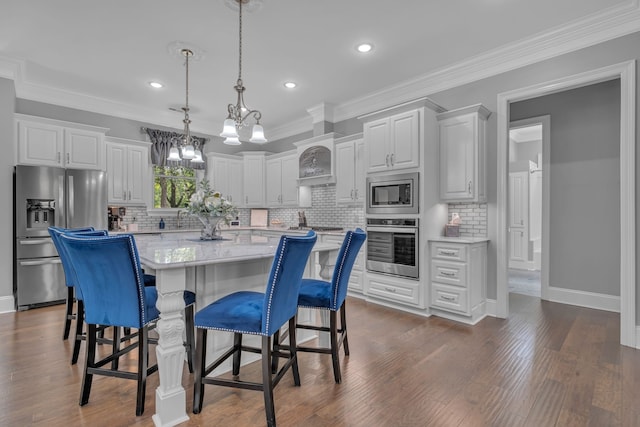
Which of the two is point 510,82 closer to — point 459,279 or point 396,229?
point 396,229

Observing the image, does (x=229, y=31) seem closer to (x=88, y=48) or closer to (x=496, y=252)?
(x=88, y=48)

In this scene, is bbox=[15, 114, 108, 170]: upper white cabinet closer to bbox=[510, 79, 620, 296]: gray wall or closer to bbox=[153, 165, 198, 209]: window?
bbox=[153, 165, 198, 209]: window

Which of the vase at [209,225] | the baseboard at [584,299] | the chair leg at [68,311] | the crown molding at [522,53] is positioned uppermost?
the crown molding at [522,53]

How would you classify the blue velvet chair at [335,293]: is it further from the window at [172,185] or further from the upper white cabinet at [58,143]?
the window at [172,185]

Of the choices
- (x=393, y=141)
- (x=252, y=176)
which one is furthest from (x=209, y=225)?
(x=252, y=176)

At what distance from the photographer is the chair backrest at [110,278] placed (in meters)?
1.65

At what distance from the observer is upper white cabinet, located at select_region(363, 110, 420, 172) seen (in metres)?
3.74

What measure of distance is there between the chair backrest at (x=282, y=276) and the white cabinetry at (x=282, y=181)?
4.13 metres

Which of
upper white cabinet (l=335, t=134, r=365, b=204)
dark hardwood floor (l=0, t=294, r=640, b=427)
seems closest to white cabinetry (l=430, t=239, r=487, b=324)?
dark hardwood floor (l=0, t=294, r=640, b=427)

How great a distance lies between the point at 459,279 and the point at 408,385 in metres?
1.63

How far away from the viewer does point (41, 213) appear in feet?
13.1

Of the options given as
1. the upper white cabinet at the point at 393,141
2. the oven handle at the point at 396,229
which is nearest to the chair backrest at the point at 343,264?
the oven handle at the point at 396,229

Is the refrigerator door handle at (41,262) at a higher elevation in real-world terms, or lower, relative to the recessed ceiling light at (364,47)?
lower

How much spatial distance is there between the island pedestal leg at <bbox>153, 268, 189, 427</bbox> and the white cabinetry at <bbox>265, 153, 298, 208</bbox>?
4.26 meters
